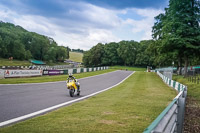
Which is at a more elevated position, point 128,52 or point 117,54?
point 128,52

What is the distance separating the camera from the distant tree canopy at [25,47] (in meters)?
96.3

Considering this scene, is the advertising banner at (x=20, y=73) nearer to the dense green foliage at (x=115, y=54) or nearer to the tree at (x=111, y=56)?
the dense green foliage at (x=115, y=54)

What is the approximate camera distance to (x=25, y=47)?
398 ft

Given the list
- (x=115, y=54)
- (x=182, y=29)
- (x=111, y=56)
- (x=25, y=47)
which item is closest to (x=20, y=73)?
(x=182, y=29)

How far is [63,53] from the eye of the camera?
13850 cm

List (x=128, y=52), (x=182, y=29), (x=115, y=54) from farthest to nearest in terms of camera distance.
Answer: (x=115, y=54), (x=128, y=52), (x=182, y=29)

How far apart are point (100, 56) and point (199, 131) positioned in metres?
120

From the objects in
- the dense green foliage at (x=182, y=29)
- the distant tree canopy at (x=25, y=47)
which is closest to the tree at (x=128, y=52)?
the distant tree canopy at (x=25, y=47)

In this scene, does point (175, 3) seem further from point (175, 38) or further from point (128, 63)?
point (128, 63)

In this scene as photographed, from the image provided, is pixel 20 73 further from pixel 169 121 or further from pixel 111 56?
pixel 111 56

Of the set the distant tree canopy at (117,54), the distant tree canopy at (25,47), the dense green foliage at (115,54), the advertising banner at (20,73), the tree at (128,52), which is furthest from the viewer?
the dense green foliage at (115,54)

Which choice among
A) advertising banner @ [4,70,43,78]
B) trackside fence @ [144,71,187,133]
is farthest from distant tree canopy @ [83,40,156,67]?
trackside fence @ [144,71,187,133]

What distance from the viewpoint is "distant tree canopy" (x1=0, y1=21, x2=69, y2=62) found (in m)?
96.3

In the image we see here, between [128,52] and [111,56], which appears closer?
[128,52]
